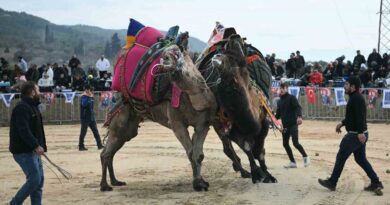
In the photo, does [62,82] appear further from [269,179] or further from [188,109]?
[269,179]

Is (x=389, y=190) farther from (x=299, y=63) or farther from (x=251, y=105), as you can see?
(x=299, y=63)

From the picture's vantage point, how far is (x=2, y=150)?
20.1 metres

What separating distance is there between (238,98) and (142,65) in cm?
219

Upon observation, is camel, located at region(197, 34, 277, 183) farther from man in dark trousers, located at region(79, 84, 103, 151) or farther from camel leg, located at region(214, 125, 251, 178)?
man in dark trousers, located at region(79, 84, 103, 151)

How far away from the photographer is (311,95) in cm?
2831

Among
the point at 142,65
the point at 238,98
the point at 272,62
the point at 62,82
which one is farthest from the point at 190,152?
the point at 62,82

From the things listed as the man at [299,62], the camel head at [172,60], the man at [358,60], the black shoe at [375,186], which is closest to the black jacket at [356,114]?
the black shoe at [375,186]

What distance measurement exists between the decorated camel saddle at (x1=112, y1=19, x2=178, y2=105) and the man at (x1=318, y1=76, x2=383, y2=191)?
3.29 metres

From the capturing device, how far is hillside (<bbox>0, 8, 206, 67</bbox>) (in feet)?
307

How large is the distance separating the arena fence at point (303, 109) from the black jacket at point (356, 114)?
49.2ft

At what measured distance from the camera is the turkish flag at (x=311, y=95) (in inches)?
1111


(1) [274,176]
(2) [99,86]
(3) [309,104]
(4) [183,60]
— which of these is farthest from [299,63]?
(4) [183,60]

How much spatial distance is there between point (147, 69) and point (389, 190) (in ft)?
16.1

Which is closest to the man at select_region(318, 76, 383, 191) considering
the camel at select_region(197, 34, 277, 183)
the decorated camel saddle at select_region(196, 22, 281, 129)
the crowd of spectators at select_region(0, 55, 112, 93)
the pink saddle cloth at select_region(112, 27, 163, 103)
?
the camel at select_region(197, 34, 277, 183)
